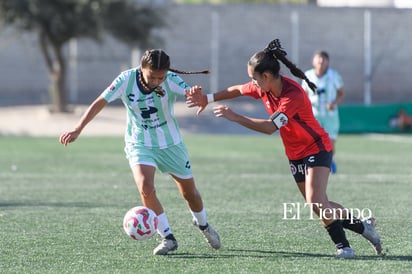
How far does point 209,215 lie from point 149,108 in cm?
267

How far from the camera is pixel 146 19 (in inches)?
1235

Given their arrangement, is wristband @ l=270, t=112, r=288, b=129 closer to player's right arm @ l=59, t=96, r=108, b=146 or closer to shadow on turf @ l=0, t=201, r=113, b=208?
player's right arm @ l=59, t=96, r=108, b=146

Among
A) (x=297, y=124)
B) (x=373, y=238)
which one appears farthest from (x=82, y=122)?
(x=373, y=238)

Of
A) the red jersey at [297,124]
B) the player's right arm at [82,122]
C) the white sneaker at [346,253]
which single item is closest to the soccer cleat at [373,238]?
the white sneaker at [346,253]

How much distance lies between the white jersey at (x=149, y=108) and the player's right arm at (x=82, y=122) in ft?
0.28

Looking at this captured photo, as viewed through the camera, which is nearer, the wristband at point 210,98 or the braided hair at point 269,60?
the braided hair at point 269,60

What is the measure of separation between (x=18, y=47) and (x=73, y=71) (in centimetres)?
233

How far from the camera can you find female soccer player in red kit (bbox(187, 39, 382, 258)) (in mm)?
7184

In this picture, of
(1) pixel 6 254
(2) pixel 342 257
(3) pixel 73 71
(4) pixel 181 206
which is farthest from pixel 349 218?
(3) pixel 73 71

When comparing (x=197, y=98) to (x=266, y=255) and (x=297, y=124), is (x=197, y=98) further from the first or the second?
(x=266, y=255)

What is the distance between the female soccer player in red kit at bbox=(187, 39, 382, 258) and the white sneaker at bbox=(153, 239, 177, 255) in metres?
1.15

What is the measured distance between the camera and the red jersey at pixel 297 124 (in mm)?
7238

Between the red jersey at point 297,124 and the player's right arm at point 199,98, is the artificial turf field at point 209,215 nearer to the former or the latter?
the red jersey at point 297,124

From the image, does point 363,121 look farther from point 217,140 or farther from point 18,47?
point 18,47
